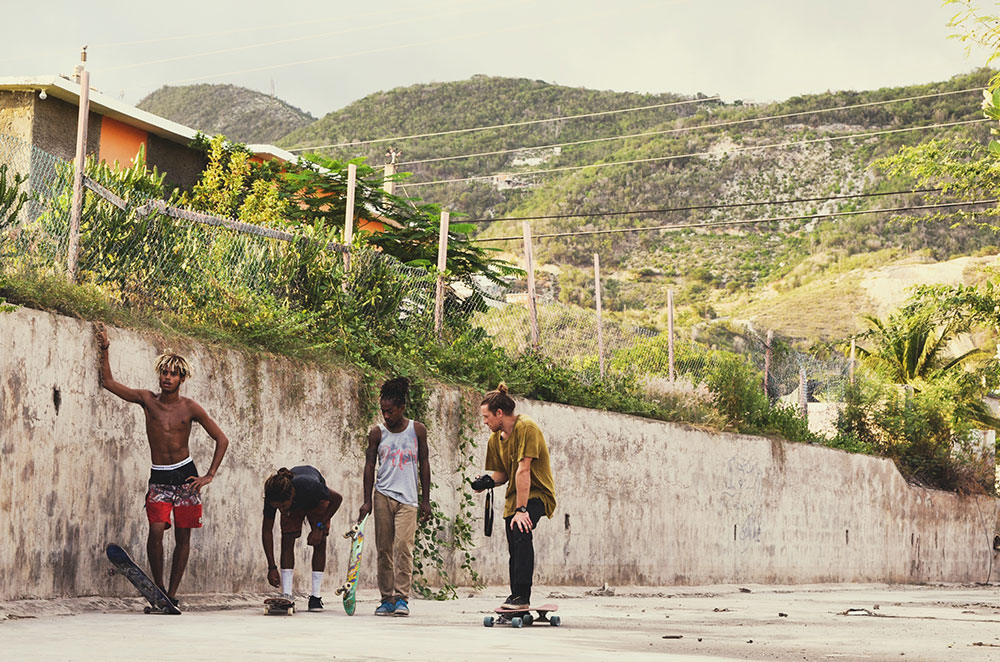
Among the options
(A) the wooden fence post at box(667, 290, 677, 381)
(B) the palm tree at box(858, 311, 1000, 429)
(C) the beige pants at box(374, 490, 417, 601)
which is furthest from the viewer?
(B) the palm tree at box(858, 311, 1000, 429)

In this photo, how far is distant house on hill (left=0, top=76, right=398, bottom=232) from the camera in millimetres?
21562

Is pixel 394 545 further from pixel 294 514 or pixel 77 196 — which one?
pixel 77 196

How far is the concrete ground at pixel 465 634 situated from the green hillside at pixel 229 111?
315ft

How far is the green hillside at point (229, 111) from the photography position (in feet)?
361

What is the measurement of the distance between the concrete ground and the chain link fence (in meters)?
2.79

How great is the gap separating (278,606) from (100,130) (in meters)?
16.7

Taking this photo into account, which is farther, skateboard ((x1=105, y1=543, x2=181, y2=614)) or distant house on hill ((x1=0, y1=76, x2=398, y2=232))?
distant house on hill ((x1=0, y1=76, x2=398, y2=232))

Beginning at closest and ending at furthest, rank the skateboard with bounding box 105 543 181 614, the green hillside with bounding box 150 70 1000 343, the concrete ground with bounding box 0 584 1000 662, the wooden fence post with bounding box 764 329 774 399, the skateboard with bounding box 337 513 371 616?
the concrete ground with bounding box 0 584 1000 662 < the skateboard with bounding box 105 543 181 614 < the skateboard with bounding box 337 513 371 616 < the wooden fence post with bounding box 764 329 774 399 < the green hillside with bounding box 150 70 1000 343

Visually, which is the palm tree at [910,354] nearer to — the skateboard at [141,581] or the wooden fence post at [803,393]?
the wooden fence post at [803,393]

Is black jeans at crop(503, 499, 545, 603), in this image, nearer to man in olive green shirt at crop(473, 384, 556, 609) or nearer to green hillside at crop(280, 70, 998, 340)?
man in olive green shirt at crop(473, 384, 556, 609)

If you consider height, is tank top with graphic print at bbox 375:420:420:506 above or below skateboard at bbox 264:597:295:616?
above

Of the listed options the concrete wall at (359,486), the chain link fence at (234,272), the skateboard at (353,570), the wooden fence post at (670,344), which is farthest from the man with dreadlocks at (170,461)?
the wooden fence post at (670,344)

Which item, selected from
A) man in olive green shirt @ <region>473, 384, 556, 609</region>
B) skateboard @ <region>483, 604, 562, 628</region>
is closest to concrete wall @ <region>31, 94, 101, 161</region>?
man in olive green shirt @ <region>473, 384, 556, 609</region>

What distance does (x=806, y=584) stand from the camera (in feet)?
69.6
